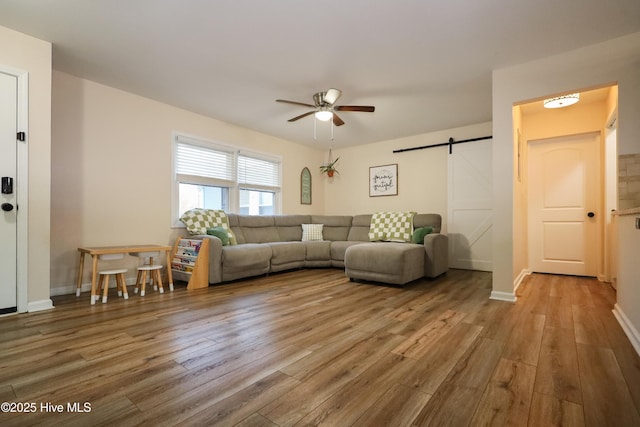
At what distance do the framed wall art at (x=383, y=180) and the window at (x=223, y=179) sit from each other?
1898mm

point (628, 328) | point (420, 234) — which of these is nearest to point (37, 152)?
point (420, 234)

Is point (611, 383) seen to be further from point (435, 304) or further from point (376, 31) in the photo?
point (376, 31)

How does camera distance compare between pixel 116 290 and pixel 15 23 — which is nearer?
pixel 15 23

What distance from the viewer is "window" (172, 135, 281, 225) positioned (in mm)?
4227

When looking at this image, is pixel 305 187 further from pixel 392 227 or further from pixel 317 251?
pixel 392 227

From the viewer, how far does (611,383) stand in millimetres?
1418

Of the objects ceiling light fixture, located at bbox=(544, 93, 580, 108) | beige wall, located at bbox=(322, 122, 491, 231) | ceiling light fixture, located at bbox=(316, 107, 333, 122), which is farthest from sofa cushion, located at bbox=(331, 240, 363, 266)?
ceiling light fixture, located at bbox=(544, 93, 580, 108)

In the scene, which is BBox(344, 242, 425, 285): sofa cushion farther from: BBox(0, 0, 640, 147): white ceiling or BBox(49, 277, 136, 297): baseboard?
BBox(49, 277, 136, 297): baseboard

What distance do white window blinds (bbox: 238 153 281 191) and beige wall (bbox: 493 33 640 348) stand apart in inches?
146

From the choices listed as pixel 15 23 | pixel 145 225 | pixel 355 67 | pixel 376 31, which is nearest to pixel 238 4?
pixel 376 31

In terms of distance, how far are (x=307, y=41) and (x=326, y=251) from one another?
325cm

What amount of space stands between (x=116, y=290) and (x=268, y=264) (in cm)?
182

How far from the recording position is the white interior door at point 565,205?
158 inches

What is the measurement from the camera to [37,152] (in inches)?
101
